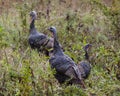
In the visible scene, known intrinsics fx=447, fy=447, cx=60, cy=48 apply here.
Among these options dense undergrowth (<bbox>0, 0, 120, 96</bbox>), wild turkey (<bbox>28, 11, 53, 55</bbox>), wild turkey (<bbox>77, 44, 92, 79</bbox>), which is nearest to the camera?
dense undergrowth (<bbox>0, 0, 120, 96</bbox>)

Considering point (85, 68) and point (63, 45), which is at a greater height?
point (85, 68)

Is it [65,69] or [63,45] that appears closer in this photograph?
[65,69]

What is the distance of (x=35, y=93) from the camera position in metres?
5.50

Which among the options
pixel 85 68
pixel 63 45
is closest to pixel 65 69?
pixel 85 68

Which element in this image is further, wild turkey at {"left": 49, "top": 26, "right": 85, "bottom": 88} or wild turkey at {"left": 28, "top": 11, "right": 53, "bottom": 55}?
wild turkey at {"left": 28, "top": 11, "right": 53, "bottom": 55}

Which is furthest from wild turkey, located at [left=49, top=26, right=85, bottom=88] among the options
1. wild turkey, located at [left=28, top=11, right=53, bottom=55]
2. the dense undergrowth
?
wild turkey, located at [left=28, top=11, right=53, bottom=55]

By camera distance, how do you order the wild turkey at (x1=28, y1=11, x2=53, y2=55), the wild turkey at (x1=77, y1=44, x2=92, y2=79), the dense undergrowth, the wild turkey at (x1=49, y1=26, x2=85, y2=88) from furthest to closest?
the wild turkey at (x1=28, y1=11, x2=53, y2=55), the wild turkey at (x1=77, y1=44, x2=92, y2=79), the wild turkey at (x1=49, y1=26, x2=85, y2=88), the dense undergrowth

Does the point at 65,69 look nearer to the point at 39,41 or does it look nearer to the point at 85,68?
the point at 85,68

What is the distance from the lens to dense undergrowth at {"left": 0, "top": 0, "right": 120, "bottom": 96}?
18.2ft

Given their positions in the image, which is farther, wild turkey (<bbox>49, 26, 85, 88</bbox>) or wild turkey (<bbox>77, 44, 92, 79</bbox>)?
wild turkey (<bbox>77, 44, 92, 79</bbox>)

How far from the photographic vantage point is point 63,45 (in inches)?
347

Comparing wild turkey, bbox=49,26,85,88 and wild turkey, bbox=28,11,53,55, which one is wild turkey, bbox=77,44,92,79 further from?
wild turkey, bbox=28,11,53,55

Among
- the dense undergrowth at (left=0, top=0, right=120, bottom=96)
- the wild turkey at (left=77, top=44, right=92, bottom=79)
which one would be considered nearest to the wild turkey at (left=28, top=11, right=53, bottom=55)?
the dense undergrowth at (left=0, top=0, right=120, bottom=96)

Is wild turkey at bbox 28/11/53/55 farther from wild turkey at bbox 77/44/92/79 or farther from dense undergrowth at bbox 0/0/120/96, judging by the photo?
wild turkey at bbox 77/44/92/79
